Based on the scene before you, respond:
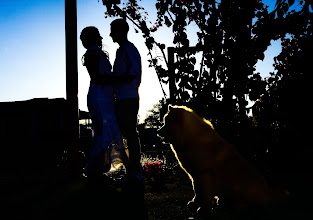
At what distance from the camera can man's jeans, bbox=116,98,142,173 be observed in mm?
3479

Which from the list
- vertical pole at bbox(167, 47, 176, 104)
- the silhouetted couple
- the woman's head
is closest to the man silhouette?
the silhouetted couple

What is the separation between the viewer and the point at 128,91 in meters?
3.49

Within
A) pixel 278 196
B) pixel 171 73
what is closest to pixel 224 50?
pixel 171 73

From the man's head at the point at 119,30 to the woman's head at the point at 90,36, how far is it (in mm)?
336

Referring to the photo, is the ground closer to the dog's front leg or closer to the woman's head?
the dog's front leg

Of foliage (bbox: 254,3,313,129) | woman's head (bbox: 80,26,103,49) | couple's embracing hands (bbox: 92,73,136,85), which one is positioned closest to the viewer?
couple's embracing hands (bbox: 92,73,136,85)

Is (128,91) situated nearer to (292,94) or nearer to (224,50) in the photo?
(224,50)

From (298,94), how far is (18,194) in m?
5.49

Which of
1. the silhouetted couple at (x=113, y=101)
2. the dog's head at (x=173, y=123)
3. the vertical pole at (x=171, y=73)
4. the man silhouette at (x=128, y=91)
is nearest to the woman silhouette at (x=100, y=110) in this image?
the silhouetted couple at (x=113, y=101)

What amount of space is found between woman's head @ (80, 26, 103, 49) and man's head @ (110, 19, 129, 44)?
336mm

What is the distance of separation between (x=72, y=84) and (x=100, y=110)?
100cm

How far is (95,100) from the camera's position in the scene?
3709 millimetres

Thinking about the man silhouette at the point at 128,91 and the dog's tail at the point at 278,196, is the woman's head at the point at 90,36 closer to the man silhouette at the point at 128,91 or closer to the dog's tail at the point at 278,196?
the man silhouette at the point at 128,91

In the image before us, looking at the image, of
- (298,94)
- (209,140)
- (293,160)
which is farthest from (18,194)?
(298,94)
